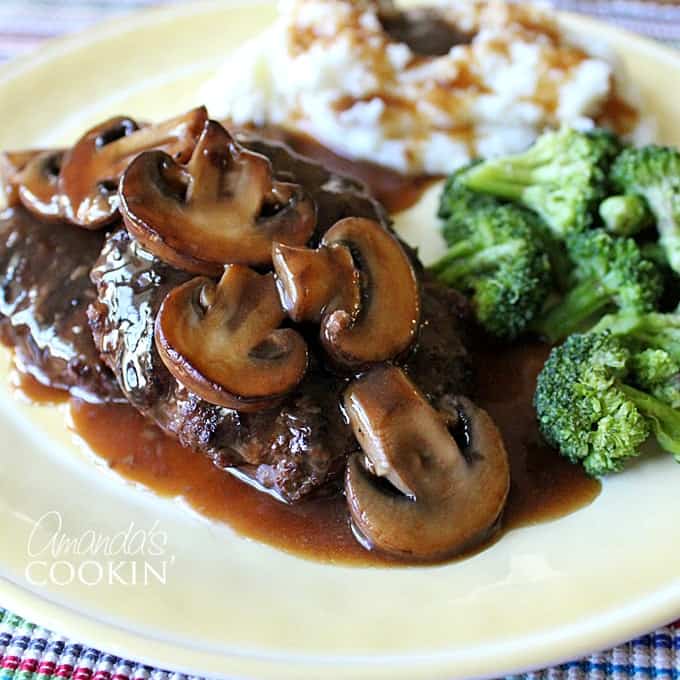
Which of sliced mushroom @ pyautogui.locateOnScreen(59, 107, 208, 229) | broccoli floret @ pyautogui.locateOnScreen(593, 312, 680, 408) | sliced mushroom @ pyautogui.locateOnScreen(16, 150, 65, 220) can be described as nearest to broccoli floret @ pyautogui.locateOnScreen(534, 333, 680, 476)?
broccoli floret @ pyautogui.locateOnScreen(593, 312, 680, 408)

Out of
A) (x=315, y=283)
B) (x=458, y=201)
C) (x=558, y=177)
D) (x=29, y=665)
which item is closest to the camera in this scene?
(x=29, y=665)

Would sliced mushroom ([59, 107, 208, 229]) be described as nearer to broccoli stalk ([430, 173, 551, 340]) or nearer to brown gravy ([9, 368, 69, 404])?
brown gravy ([9, 368, 69, 404])

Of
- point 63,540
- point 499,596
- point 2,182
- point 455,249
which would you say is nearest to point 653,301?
point 455,249

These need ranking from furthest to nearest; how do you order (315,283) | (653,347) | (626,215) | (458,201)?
(458,201), (626,215), (653,347), (315,283)

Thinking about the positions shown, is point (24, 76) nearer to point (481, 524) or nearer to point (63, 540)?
point (63, 540)

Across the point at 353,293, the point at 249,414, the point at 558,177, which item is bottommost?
the point at 558,177

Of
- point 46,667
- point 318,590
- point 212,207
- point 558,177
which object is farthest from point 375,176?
point 46,667

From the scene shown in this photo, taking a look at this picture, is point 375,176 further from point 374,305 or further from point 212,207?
point 374,305
